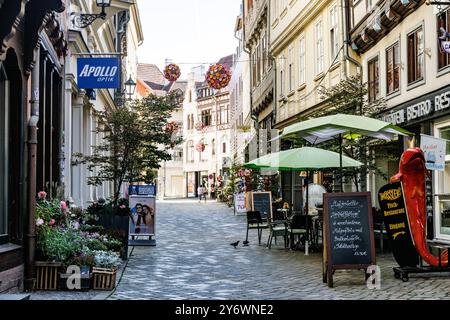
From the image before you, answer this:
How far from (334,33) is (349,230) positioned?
1343 cm

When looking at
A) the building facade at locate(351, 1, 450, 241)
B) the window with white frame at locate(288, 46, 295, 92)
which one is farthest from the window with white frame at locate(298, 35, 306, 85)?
the building facade at locate(351, 1, 450, 241)

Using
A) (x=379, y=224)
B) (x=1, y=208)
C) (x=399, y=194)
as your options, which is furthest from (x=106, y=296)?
(x=379, y=224)

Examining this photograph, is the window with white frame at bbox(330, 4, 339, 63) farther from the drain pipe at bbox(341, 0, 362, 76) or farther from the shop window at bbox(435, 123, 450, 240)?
the shop window at bbox(435, 123, 450, 240)

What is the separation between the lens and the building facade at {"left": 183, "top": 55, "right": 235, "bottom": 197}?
74.4m

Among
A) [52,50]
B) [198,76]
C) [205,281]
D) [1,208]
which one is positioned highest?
[198,76]

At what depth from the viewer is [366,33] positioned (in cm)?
1950

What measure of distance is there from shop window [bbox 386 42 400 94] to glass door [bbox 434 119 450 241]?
3.08 metres

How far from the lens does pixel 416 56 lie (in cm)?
1638

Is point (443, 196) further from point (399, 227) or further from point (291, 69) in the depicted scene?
point (291, 69)

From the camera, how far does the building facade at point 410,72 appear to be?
14.8 meters

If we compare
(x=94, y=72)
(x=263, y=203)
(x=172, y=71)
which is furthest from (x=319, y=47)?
(x=94, y=72)
